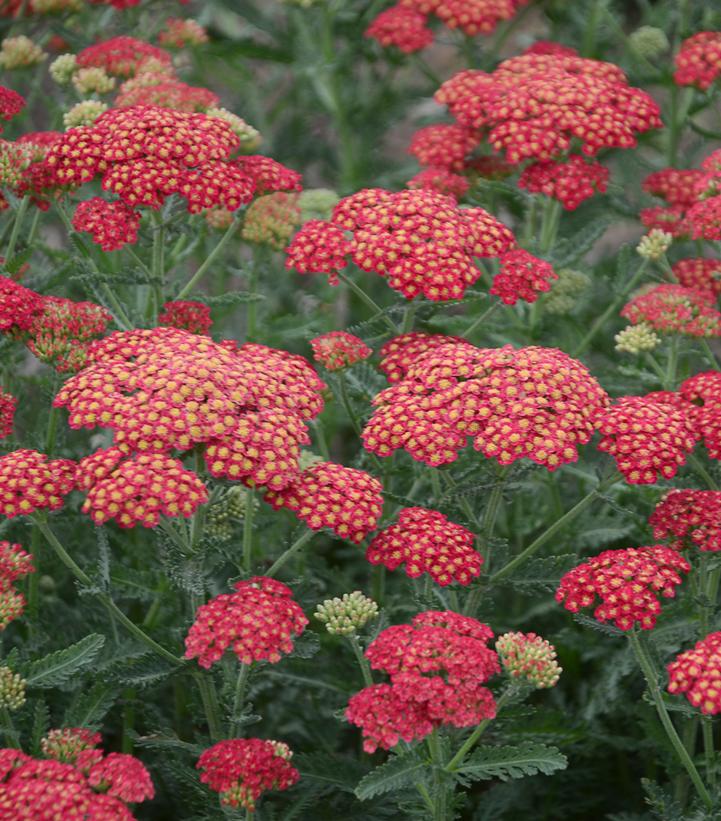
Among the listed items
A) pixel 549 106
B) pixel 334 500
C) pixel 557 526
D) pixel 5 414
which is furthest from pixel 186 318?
pixel 549 106

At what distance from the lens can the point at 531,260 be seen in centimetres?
444

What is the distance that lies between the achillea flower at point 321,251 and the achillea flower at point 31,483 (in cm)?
110

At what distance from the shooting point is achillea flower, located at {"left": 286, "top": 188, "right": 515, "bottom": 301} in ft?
13.7

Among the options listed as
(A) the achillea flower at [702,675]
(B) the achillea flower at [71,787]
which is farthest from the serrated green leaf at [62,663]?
(A) the achillea flower at [702,675]

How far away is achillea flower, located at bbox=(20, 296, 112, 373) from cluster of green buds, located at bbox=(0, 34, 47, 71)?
197cm

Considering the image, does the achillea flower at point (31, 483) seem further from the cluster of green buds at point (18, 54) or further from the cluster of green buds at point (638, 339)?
the cluster of green buds at point (18, 54)

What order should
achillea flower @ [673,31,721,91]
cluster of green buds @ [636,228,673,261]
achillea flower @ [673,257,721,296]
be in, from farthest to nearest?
achillea flower @ [673,31,721,91] → achillea flower @ [673,257,721,296] → cluster of green buds @ [636,228,673,261]

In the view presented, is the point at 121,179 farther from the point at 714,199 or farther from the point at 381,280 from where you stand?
the point at 381,280

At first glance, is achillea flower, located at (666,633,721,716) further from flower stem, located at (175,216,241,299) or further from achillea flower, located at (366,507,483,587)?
flower stem, located at (175,216,241,299)

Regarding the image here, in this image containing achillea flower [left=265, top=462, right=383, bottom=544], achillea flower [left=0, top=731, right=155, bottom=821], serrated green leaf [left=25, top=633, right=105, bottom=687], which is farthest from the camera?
serrated green leaf [left=25, top=633, right=105, bottom=687]

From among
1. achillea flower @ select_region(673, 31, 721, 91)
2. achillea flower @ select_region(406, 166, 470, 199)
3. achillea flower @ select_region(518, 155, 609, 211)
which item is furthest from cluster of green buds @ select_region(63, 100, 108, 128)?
achillea flower @ select_region(673, 31, 721, 91)

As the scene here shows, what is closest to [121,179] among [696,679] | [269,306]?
[269,306]

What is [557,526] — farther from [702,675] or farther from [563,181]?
[563,181]

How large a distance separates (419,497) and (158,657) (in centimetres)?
140
